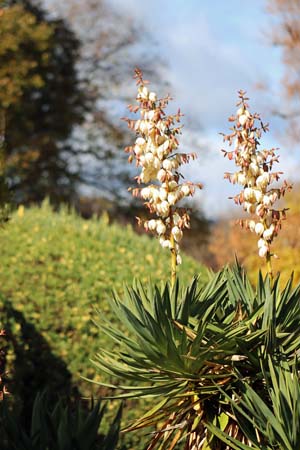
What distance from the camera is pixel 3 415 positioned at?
340 centimetres

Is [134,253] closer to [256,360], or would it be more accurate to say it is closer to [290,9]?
[256,360]

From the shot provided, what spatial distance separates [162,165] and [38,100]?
23.5 metres

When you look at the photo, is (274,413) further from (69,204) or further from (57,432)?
(69,204)

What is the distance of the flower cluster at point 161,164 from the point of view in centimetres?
392

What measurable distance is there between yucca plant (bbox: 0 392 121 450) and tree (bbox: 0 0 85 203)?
776 inches

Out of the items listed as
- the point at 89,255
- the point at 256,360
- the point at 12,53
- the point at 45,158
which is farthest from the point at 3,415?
the point at 45,158

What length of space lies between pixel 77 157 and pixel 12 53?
4718 mm

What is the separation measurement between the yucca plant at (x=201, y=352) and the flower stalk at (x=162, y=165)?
0.27 metres

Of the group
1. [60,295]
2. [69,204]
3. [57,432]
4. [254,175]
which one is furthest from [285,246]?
[69,204]

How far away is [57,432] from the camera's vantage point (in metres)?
3.21

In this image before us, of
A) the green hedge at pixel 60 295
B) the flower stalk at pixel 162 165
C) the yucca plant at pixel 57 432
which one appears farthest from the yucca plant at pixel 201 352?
the green hedge at pixel 60 295

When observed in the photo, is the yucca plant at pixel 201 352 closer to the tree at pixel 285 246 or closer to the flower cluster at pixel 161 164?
the flower cluster at pixel 161 164

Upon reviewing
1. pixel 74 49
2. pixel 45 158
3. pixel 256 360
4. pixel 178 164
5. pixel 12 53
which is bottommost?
pixel 256 360

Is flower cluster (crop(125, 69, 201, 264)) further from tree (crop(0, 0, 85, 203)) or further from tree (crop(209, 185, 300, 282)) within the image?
tree (crop(0, 0, 85, 203))
